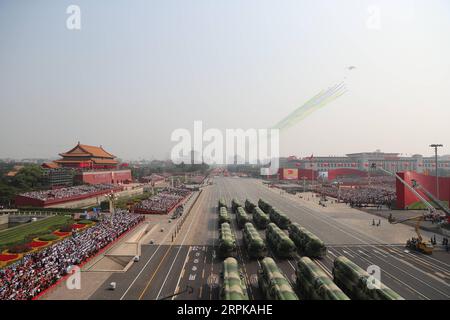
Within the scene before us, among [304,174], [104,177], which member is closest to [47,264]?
[104,177]

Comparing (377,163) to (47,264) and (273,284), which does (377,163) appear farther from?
(47,264)

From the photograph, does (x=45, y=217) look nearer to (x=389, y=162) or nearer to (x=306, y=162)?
(x=306, y=162)

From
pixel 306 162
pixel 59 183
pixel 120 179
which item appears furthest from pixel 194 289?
pixel 306 162

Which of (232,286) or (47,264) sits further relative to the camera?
(47,264)

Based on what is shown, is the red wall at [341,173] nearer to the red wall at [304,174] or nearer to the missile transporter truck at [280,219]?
the red wall at [304,174]

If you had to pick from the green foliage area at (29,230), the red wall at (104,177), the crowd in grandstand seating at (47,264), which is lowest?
the green foliage area at (29,230)

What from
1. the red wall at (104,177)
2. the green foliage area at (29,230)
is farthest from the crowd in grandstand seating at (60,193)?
the green foliage area at (29,230)
